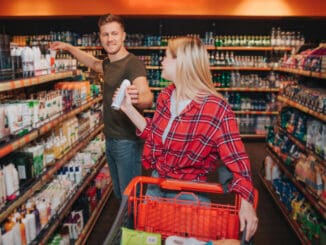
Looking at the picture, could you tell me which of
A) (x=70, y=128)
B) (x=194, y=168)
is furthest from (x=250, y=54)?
(x=194, y=168)

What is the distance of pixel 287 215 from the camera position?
3.93 m

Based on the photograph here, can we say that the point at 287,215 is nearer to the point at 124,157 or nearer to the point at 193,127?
the point at 124,157

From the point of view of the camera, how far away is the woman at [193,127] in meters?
1.68

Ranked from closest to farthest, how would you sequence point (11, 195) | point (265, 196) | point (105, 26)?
1. point (11, 195)
2. point (105, 26)
3. point (265, 196)

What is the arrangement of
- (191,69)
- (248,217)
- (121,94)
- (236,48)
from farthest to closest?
(236,48) → (121,94) → (191,69) → (248,217)

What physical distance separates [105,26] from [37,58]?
0.61 metres

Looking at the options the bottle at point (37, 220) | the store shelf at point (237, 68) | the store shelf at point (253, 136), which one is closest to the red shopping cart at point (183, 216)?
the bottle at point (37, 220)

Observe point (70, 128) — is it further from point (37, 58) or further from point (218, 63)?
point (218, 63)

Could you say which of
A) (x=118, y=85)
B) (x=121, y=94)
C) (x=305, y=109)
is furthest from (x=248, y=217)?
(x=305, y=109)

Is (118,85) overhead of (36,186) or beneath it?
overhead

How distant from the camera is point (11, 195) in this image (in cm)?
228

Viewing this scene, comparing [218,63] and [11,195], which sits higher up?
[218,63]

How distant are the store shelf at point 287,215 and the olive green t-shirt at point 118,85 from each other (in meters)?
1.82

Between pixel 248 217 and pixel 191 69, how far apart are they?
2.40ft
